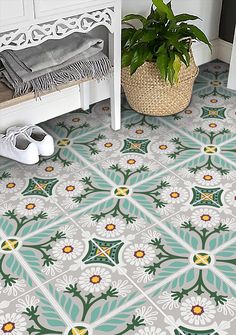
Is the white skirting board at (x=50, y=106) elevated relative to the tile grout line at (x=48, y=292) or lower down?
elevated

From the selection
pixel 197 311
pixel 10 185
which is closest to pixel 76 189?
pixel 10 185

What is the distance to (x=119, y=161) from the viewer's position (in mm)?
2062

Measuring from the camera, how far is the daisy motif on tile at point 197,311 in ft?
4.66

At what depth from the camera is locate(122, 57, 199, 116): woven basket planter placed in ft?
7.14

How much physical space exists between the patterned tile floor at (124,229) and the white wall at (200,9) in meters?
0.52

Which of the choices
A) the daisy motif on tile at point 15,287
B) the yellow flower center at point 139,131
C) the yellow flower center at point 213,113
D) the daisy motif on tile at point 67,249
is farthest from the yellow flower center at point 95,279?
the yellow flower center at point 213,113

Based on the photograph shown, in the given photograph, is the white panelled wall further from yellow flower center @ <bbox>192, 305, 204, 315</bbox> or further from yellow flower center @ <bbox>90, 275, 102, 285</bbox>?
yellow flower center @ <bbox>192, 305, 204, 315</bbox>

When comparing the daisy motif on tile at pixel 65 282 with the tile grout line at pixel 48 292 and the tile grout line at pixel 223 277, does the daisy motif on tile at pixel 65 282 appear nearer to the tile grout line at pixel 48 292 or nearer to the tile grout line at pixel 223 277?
the tile grout line at pixel 48 292

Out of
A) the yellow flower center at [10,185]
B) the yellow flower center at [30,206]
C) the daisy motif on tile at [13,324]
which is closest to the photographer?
the daisy motif on tile at [13,324]

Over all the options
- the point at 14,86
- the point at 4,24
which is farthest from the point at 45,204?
the point at 4,24

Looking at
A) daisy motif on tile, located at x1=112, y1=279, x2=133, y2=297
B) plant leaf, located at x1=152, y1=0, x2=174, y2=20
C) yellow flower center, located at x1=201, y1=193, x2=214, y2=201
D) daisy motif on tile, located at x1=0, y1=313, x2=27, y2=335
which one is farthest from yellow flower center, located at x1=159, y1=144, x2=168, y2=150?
daisy motif on tile, located at x1=0, y1=313, x2=27, y2=335

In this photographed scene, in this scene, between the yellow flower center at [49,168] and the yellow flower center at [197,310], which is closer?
the yellow flower center at [197,310]

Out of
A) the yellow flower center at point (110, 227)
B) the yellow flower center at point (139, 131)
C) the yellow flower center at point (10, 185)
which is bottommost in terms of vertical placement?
the yellow flower center at point (10, 185)

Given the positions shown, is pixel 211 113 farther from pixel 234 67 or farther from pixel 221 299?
pixel 221 299
